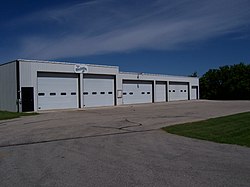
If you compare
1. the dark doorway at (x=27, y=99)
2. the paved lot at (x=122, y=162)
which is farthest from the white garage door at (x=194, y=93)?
the paved lot at (x=122, y=162)

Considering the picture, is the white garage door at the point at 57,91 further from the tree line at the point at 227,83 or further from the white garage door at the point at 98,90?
the tree line at the point at 227,83

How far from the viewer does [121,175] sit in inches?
249

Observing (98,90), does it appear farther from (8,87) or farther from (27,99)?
(8,87)

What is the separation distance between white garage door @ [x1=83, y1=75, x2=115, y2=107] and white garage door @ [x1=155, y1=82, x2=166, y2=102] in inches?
471

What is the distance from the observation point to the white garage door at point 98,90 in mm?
37000

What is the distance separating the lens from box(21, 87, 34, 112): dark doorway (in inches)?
1177

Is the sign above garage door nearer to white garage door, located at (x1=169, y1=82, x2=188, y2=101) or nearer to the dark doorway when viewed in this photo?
the dark doorway

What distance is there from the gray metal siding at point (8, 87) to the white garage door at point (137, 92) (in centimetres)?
1697

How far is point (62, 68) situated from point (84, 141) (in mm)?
23933

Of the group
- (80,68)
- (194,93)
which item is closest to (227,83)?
(194,93)

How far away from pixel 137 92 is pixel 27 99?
784 inches

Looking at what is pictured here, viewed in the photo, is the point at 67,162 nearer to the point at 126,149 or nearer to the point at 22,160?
the point at 22,160

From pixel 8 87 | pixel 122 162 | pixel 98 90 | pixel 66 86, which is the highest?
pixel 66 86

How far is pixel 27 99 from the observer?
99.3 ft
